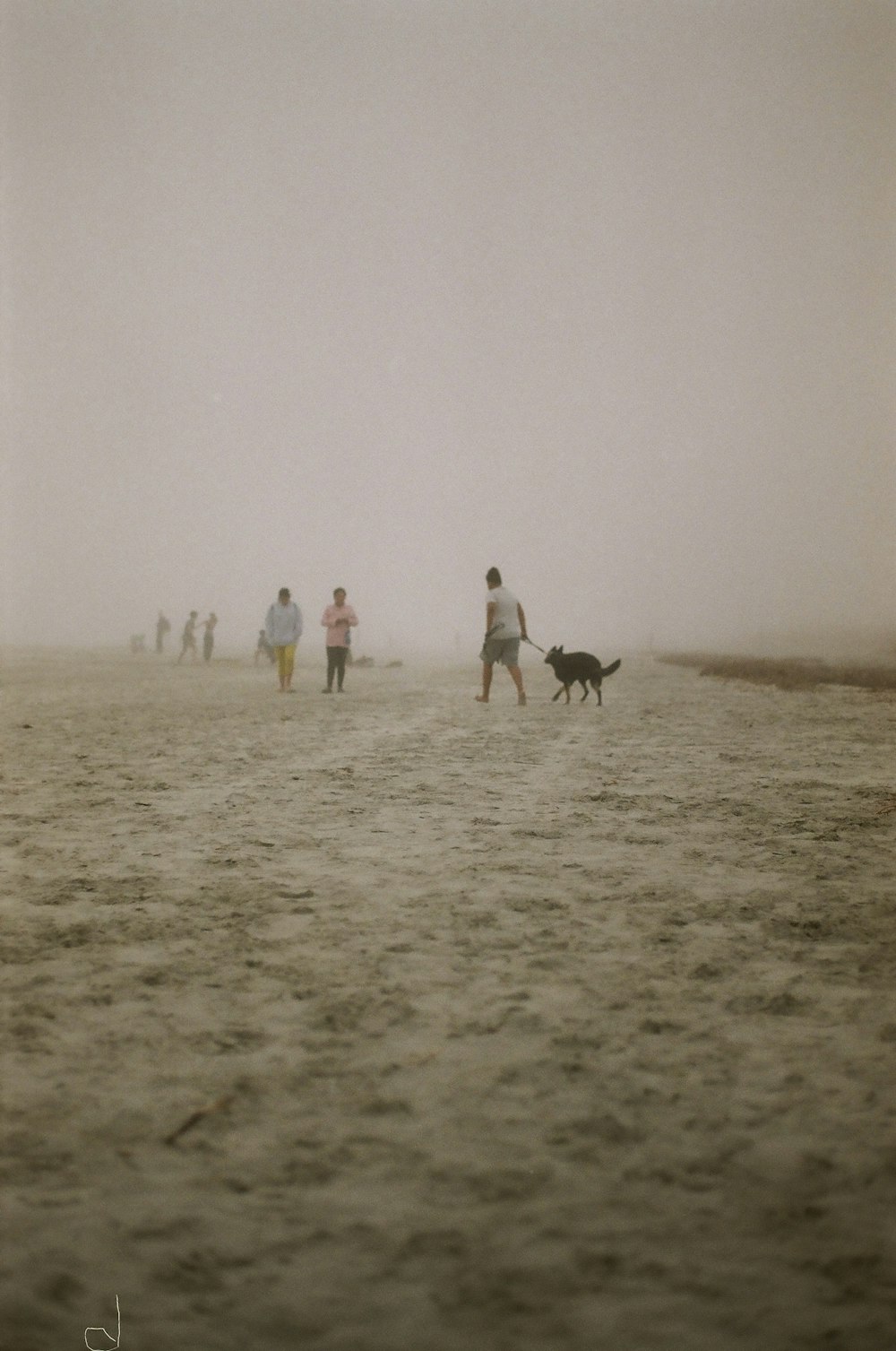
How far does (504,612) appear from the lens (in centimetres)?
1357

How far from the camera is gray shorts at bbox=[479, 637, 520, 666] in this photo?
44.6 feet

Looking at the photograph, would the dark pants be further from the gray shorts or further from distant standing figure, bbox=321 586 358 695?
the gray shorts

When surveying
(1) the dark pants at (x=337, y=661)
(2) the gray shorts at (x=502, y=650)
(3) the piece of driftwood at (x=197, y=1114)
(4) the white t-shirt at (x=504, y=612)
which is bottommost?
(3) the piece of driftwood at (x=197, y=1114)

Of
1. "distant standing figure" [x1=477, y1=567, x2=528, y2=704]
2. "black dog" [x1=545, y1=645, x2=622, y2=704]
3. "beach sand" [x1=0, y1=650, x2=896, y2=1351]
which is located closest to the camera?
"beach sand" [x1=0, y1=650, x2=896, y2=1351]

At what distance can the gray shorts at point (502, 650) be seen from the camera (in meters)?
13.6

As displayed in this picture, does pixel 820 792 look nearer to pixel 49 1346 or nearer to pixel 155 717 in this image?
pixel 49 1346

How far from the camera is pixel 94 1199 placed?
181 centimetres

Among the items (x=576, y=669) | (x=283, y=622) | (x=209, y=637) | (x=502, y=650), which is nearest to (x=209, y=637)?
(x=209, y=637)

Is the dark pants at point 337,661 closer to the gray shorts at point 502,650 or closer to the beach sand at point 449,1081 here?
the gray shorts at point 502,650

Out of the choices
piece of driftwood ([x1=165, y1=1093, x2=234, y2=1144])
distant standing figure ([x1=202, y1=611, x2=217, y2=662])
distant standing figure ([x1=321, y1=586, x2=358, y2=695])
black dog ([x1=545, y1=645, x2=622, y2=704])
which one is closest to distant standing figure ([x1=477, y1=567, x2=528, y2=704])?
black dog ([x1=545, y1=645, x2=622, y2=704])

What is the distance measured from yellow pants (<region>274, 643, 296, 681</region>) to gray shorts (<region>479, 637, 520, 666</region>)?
4627mm

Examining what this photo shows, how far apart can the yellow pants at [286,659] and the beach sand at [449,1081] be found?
11.2 metres

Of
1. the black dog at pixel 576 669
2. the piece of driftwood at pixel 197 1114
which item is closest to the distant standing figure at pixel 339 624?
the black dog at pixel 576 669

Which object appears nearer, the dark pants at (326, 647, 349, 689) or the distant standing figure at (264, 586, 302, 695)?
the distant standing figure at (264, 586, 302, 695)
